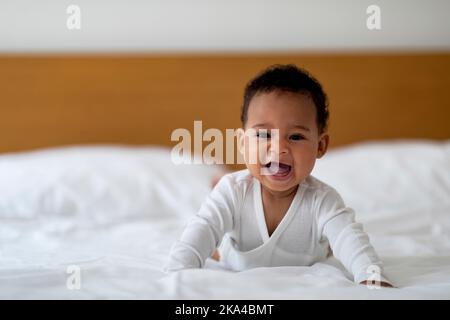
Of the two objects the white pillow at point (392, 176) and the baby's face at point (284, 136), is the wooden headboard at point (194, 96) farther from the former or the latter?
the baby's face at point (284, 136)

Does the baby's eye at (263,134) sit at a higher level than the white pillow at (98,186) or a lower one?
lower

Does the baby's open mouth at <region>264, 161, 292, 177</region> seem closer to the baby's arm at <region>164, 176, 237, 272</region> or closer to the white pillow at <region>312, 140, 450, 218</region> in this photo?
the baby's arm at <region>164, 176, 237, 272</region>

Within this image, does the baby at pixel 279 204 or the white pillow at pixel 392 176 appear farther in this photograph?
the white pillow at pixel 392 176

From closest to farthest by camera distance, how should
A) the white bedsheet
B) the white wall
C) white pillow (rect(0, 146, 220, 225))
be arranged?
the white bedsheet → white pillow (rect(0, 146, 220, 225)) → the white wall

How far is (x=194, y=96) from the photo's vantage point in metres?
2.20

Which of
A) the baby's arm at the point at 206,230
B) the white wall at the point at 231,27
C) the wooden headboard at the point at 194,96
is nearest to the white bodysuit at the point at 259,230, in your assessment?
the baby's arm at the point at 206,230

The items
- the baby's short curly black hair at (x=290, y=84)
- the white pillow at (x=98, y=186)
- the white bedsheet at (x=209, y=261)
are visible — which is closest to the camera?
the white bedsheet at (x=209, y=261)

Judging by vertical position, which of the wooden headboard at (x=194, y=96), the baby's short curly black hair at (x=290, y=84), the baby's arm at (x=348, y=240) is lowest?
the baby's arm at (x=348, y=240)

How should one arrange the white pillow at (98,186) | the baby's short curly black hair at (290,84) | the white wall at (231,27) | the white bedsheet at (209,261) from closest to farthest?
the white bedsheet at (209,261)
the baby's short curly black hair at (290,84)
the white pillow at (98,186)
the white wall at (231,27)

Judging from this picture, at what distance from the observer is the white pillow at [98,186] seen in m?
1.56

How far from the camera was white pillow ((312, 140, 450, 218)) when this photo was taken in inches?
63.0

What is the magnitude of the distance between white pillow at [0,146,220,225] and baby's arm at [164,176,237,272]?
57 centimetres

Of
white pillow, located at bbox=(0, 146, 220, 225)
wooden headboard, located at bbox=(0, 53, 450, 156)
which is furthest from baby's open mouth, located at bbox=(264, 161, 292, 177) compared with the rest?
wooden headboard, located at bbox=(0, 53, 450, 156)

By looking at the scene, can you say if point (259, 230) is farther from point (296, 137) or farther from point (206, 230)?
point (296, 137)
